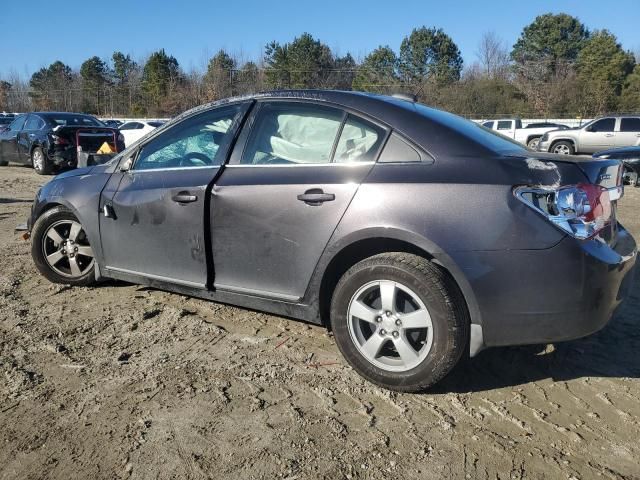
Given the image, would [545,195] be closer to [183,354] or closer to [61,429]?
[183,354]

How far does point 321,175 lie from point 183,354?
4.47ft

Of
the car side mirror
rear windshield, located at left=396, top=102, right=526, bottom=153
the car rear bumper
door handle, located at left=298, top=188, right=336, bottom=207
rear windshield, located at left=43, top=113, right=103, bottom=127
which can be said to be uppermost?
rear windshield, located at left=396, top=102, right=526, bottom=153

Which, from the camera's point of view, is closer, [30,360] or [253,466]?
[253,466]

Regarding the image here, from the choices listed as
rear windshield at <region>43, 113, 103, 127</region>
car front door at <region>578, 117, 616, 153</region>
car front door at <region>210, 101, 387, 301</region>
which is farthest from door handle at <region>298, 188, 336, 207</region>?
car front door at <region>578, 117, 616, 153</region>

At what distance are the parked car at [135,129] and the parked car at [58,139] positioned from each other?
668 cm

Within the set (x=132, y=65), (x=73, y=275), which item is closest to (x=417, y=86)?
(x=132, y=65)

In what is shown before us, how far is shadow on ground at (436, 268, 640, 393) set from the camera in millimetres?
3084

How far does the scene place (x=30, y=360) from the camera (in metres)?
3.30

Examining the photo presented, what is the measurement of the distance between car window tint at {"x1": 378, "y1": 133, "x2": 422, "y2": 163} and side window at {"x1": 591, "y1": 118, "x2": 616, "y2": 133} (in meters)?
21.1

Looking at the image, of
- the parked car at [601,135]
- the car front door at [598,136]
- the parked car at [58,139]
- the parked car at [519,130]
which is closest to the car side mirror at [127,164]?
the parked car at [58,139]

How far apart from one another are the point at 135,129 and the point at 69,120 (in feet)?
34.5

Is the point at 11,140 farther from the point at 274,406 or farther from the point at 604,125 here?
the point at 604,125

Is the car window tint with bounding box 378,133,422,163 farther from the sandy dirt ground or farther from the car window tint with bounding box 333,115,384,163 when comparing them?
the sandy dirt ground

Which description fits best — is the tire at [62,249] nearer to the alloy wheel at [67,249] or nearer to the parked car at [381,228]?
the alloy wheel at [67,249]
